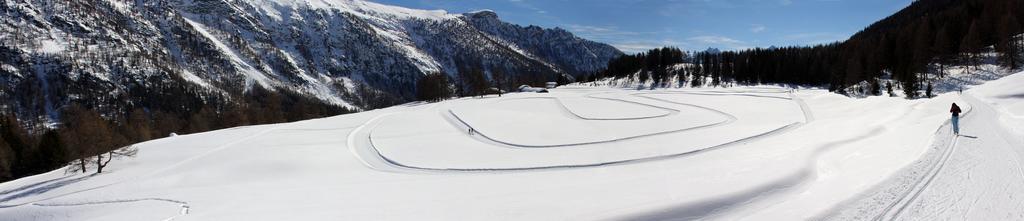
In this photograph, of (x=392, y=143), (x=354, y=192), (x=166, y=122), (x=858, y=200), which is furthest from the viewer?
(x=166, y=122)

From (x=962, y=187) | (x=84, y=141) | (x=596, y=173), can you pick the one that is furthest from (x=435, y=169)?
(x=84, y=141)

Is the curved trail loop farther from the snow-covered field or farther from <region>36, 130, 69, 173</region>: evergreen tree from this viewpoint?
<region>36, 130, 69, 173</region>: evergreen tree

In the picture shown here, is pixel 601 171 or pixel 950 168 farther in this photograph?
pixel 601 171

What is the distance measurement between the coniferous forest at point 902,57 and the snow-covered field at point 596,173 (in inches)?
1696

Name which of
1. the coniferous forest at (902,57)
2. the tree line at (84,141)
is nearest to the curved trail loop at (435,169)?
the tree line at (84,141)

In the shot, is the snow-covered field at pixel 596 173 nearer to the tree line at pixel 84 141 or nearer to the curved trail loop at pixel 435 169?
the curved trail loop at pixel 435 169

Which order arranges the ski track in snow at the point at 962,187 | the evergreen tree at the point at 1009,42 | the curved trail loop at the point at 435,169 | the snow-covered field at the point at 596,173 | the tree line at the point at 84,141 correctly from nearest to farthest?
the ski track in snow at the point at 962,187 → the snow-covered field at the point at 596,173 → the curved trail loop at the point at 435,169 → the tree line at the point at 84,141 → the evergreen tree at the point at 1009,42

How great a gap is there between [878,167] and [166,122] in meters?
121

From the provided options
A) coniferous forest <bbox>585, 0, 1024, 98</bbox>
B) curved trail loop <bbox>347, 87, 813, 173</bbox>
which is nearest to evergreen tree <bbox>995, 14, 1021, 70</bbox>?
coniferous forest <bbox>585, 0, 1024, 98</bbox>

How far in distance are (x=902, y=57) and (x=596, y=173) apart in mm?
97979

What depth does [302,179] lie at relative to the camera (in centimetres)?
2394

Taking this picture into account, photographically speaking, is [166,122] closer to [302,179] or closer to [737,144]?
[302,179]

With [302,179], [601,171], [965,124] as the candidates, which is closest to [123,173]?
[302,179]

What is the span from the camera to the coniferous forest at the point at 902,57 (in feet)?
258
